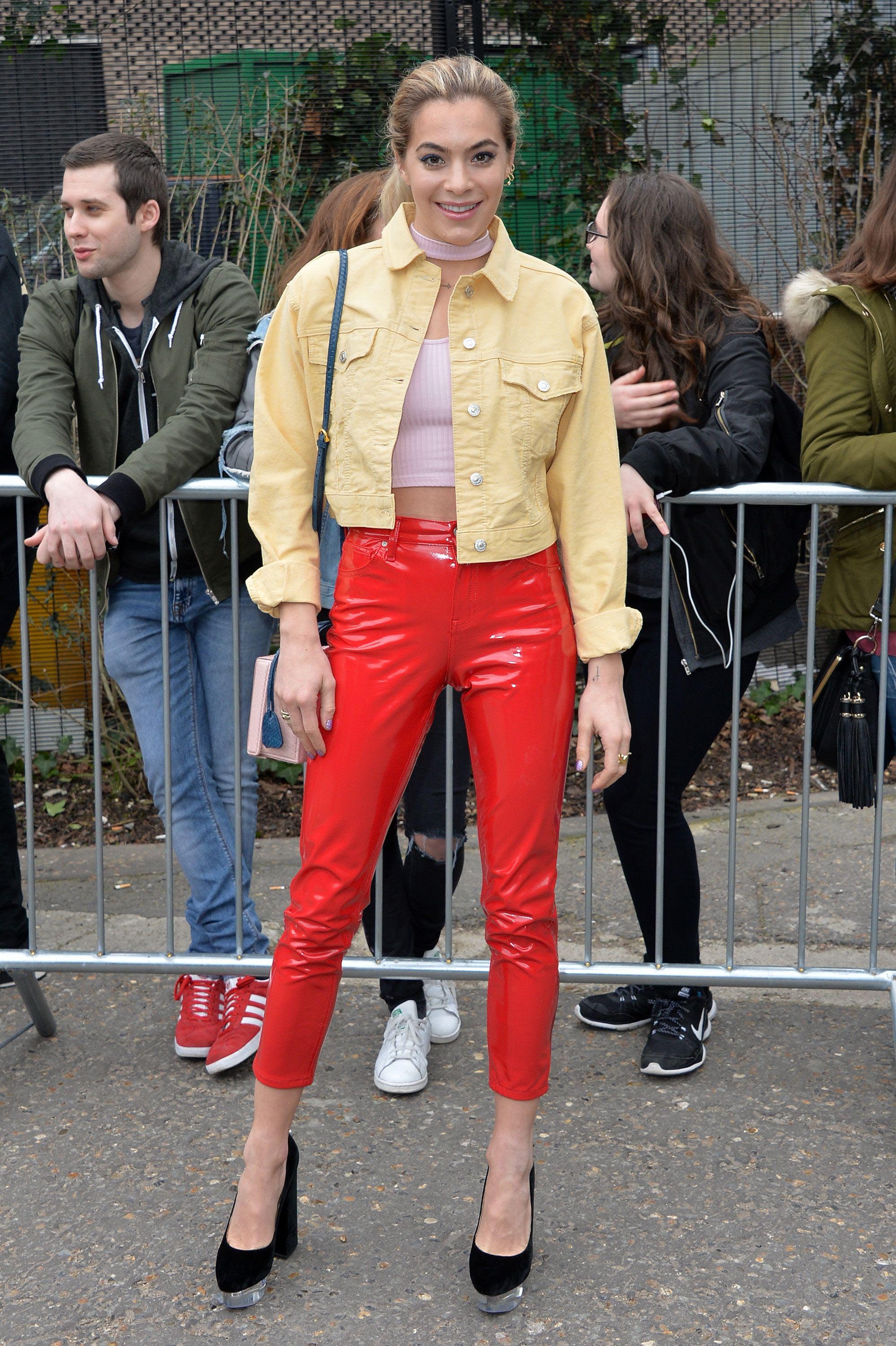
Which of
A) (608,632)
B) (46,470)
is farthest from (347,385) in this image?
(46,470)

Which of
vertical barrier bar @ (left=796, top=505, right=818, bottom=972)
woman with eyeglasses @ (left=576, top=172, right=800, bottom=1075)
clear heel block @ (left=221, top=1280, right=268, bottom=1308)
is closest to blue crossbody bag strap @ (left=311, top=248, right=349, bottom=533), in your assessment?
woman with eyeglasses @ (left=576, top=172, right=800, bottom=1075)

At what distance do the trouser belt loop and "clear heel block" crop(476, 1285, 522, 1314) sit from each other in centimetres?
134

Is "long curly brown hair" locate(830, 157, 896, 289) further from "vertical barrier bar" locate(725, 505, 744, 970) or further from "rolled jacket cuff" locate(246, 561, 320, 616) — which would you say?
"rolled jacket cuff" locate(246, 561, 320, 616)

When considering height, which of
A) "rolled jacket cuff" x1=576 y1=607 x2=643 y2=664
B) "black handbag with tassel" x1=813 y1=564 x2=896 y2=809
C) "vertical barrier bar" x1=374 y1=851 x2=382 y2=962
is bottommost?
"vertical barrier bar" x1=374 y1=851 x2=382 y2=962

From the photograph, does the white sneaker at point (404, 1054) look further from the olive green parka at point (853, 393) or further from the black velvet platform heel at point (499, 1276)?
the olive green parka at point (853, 393)

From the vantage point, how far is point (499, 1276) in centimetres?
246

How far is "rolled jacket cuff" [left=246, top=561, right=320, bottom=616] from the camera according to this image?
246cm

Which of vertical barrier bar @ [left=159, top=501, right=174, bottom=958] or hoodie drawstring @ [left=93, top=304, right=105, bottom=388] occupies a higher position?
hoodie drawstring @ [left=93, top=304, right=105, bottom=388]

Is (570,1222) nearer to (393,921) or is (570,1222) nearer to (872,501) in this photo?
(393,921)

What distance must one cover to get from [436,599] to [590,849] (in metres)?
1.17

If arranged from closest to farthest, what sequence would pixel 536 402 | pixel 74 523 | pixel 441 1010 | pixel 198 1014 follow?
pixel 536 402
pixel 74 523
pixel 198 1014
pixel 441 1010

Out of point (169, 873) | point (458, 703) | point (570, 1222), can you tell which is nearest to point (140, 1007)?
point (169, 873)

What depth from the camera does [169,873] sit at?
138 inches

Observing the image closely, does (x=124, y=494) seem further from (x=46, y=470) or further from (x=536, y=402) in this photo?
(x=536, y=402)
